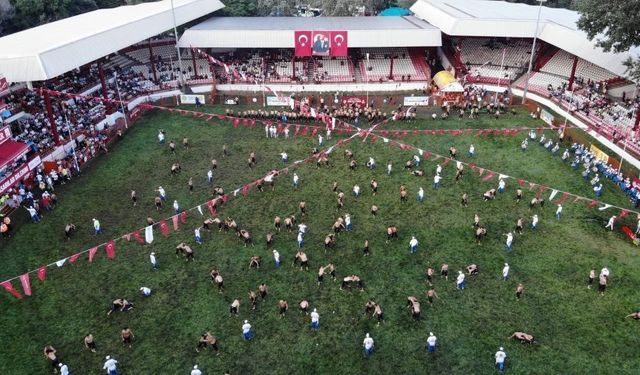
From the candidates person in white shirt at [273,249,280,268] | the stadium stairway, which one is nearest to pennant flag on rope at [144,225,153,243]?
person in white shirt at [273,249,280,268]

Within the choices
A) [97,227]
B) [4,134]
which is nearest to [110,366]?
[97,227]

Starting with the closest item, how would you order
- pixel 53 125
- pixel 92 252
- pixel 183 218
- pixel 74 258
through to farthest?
1. pixel 74 258
2. pixel 92 252
3. pixel 183 218
4. pixel 53 125

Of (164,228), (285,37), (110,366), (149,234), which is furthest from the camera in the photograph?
(285,37)

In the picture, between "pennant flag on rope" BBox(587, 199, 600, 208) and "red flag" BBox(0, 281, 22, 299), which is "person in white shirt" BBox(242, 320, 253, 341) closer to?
"red flag" BBox(0, 281, 22, 299)

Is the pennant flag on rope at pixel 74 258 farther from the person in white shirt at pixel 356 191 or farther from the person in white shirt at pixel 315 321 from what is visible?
the person in white shirt at pixel 356 191

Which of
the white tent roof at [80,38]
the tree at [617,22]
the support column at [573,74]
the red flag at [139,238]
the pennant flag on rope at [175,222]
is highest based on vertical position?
the tree at [617,22]

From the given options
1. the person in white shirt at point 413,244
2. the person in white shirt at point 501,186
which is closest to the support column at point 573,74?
the person in white shirt at point 501,186

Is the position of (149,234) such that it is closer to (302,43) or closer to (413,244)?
(413,244)

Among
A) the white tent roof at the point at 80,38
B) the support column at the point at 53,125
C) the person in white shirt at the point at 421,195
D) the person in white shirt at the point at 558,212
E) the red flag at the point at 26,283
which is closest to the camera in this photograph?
the red flag at the point at 26,283
